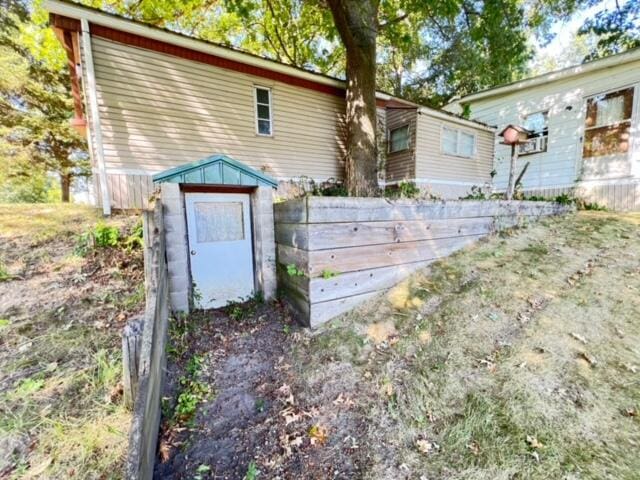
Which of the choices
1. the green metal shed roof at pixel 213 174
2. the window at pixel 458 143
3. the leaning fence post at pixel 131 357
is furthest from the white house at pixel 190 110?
the leaning fence post at pixel 131 357

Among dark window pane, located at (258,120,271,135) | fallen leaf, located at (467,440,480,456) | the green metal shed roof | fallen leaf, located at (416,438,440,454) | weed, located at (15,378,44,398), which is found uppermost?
dark window pane, located at (258,120,271,135)

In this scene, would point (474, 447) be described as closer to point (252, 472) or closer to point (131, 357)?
point (252, 472)

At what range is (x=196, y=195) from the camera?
371 centimetres

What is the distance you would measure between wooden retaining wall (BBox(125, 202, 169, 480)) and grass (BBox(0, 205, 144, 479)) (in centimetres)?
22

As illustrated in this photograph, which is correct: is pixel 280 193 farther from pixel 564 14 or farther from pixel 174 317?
pixel 564 14

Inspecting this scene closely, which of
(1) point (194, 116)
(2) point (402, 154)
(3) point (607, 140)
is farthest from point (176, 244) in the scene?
(3) point (607, 140)

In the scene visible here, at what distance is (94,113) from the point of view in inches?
235

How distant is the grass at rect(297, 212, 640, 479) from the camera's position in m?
2.00

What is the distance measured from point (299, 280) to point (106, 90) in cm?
629

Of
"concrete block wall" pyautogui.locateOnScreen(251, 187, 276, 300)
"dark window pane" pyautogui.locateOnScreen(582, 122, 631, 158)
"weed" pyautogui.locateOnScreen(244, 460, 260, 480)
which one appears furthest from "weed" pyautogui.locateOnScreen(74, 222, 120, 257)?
"dark window pane" pyautogui.locateOnScreen(582, 122, 631, 158)

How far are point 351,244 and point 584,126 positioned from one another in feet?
33.8

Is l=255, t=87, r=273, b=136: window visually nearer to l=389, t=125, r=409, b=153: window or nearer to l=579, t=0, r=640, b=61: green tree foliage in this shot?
l=389, t=125, r=409, b=153: window

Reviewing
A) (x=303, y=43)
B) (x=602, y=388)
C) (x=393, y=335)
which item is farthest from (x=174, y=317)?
(x=303, y=43)

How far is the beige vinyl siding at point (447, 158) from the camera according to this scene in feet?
32.7
